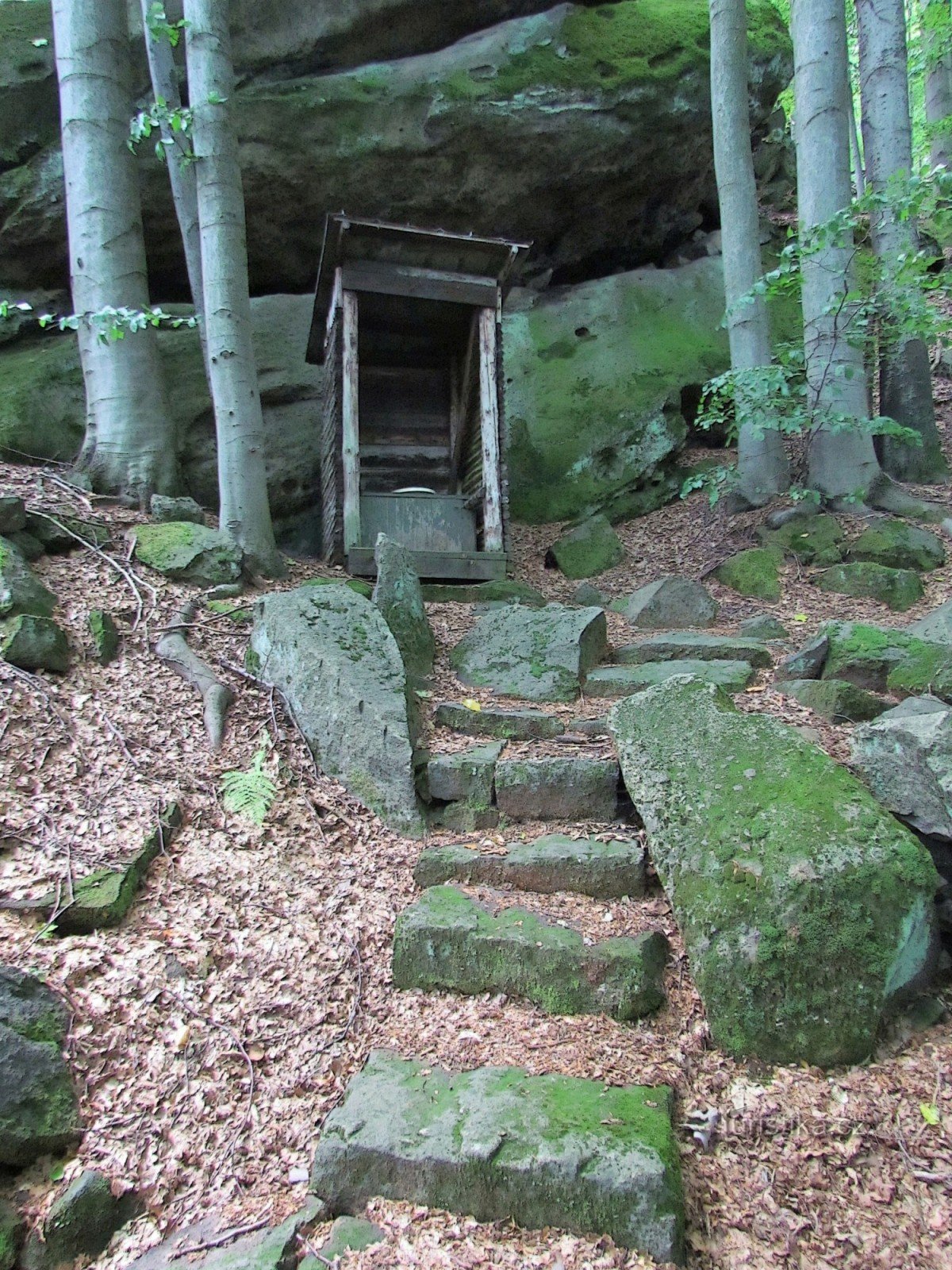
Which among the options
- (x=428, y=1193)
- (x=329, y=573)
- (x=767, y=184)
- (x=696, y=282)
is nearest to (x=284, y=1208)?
(x=428, y=1193)

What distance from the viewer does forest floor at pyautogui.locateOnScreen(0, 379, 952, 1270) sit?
228cm

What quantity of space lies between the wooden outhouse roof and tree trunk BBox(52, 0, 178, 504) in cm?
202

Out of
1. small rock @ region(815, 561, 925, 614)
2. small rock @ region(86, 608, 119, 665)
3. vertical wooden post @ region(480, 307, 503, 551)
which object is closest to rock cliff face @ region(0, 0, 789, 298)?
vertical wooden post @ region(480, 307, 503, 551)

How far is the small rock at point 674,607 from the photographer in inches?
268

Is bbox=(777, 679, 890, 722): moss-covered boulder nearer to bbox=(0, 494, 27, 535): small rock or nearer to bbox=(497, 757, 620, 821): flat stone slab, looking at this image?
bbox=(497, 757, 620, 821): flat stone slab

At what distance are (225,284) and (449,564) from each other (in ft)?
10.5

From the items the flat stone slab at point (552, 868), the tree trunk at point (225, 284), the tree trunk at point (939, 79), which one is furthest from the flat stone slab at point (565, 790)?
the tree trunk at point (939, 79)

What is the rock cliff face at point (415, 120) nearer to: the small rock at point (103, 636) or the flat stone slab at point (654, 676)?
the small rock at point (103, 636)

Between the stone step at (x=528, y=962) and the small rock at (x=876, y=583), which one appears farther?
the small rock at (x=876, y=583)

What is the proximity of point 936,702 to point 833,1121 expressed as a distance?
8.17 feet

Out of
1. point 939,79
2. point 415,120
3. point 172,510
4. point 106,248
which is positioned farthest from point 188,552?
point 939,79

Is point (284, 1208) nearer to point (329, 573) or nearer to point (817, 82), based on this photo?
point (329, 573)

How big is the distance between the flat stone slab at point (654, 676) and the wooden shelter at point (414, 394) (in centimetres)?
314

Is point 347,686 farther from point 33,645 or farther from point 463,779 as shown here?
point 33,645
